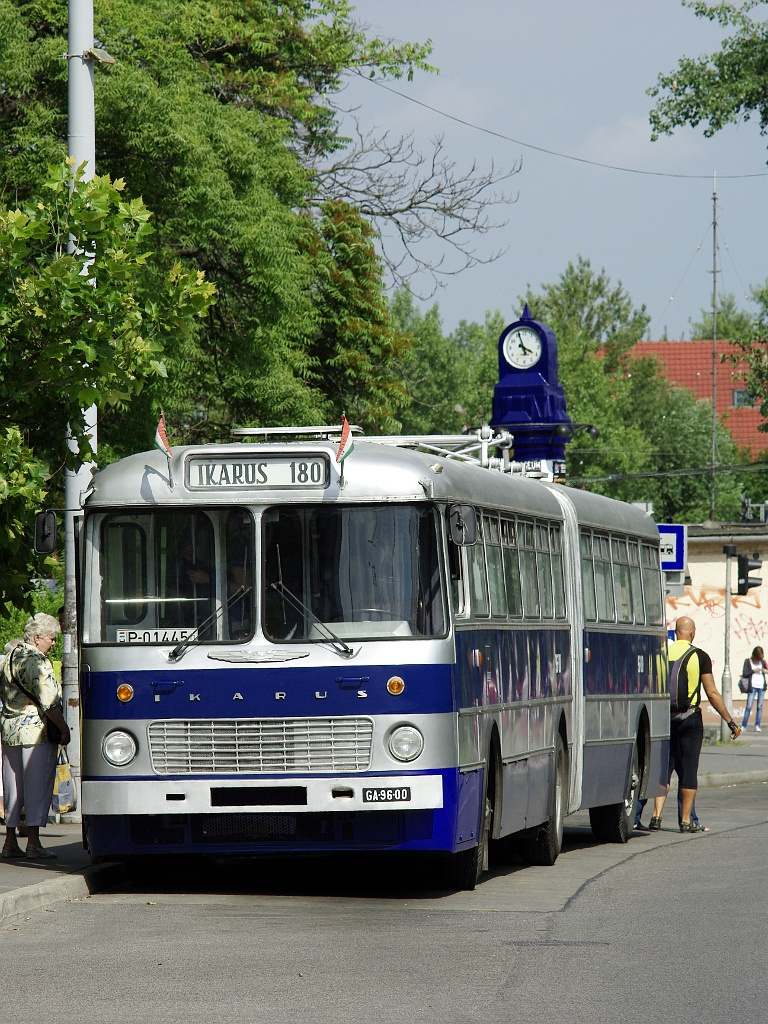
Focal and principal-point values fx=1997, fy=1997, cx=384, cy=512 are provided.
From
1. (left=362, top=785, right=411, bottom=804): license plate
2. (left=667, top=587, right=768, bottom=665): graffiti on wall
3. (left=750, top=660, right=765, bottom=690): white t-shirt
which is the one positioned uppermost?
(left=667, top=587, right=768, bottom=665): graffiti on wall

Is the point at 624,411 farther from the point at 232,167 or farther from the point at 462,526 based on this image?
the point at 462,526

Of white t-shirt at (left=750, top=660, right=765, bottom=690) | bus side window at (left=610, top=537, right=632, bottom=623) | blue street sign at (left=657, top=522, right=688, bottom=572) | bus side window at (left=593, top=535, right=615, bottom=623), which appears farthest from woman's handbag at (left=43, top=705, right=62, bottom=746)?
white t-shirt at (left=750, top=660, right=765, bottom=690)

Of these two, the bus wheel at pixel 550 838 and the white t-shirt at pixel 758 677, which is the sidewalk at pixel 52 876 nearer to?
the bus wheel at pixel 550 838

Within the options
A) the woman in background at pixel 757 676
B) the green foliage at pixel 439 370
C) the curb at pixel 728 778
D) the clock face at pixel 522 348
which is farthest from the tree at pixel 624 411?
the curb at pixel 728 778

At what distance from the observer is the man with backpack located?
18.3 metres

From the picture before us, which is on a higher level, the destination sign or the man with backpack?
the destination sign

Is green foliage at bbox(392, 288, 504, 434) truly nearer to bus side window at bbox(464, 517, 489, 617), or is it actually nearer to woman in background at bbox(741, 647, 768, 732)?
woman in background at bbox(741, 647, 768, 732)

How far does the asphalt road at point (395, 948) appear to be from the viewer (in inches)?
324

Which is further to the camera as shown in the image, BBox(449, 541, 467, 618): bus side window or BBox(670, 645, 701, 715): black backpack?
BBox(670, 645, 701, 715): black backpack

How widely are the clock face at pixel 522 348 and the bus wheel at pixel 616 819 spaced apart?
55.7ft

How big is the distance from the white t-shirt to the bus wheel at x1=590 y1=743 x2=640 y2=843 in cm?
2629

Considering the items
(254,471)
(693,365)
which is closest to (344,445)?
(254,471)

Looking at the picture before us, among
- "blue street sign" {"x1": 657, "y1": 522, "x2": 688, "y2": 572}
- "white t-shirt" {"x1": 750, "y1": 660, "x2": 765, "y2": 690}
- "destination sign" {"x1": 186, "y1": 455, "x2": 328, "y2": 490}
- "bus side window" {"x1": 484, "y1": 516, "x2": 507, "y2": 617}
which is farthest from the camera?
"white t-shirt" {"x1": 750, "y1": 660, "x2": 765, "y2": 690}

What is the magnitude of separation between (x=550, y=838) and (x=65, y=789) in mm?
4950
